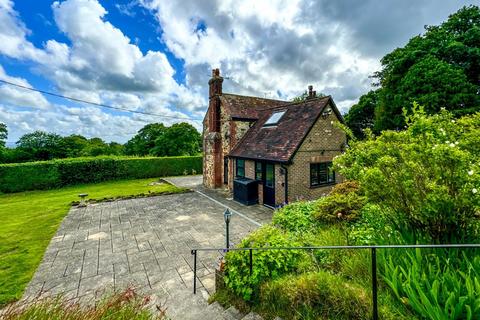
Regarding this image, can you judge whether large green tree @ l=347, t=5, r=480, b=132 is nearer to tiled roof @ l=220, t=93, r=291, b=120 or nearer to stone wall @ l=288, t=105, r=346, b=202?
stone wall @ l=288, t=105, r=346, b=202

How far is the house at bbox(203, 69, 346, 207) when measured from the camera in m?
11.7

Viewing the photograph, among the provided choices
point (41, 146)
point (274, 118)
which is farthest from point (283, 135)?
point (41, 146)

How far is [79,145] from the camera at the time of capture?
46156 millimetres

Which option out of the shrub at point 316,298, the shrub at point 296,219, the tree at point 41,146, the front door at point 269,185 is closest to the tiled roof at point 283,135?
the front door at point 269,185

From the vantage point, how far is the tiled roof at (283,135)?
Answer: 11.9 metres

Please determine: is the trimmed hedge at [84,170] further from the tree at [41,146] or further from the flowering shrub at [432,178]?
the flowering shrub at [432,178]

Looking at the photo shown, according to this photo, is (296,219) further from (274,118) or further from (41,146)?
(41,146)

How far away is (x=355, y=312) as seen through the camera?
2883 millimetres

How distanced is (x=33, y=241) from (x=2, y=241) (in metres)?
1.21

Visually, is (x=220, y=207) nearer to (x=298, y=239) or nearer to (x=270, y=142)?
(x=270, y=142)

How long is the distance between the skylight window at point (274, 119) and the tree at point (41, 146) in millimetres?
41471

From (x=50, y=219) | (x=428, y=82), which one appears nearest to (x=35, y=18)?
(x=50, y=219)

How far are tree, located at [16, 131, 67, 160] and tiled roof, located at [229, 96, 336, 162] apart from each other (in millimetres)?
39583

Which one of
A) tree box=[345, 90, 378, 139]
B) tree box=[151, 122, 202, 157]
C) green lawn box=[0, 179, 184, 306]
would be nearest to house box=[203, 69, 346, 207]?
green lawn box=[0, 179, 184, 306]
